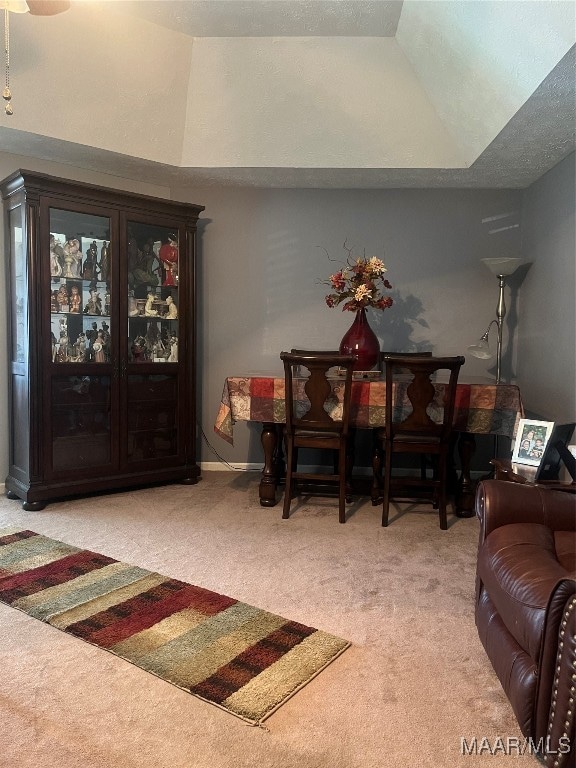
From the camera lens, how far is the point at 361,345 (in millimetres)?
3895

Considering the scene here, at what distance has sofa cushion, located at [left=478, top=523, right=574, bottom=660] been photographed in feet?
4.86

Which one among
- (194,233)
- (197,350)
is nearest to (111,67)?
(194,233)

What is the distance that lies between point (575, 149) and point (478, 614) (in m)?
2.84

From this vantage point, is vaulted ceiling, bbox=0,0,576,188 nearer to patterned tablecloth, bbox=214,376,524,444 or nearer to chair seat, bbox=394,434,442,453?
patterned tablecloth, bbox=214,376,524,444

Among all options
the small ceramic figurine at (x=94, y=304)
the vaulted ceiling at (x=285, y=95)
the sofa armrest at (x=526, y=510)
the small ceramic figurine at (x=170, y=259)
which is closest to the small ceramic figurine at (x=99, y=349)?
the small ceramic figurine at (x=94, y=304)

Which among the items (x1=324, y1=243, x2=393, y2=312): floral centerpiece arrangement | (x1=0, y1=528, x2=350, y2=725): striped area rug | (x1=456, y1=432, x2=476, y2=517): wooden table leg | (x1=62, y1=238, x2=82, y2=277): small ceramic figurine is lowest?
(x1=0, y1=528, x2=350, y2=725): striped area rug

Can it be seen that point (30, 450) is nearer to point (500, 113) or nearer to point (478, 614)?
point (478, 614)

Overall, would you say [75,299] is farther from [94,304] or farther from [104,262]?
[104,262]

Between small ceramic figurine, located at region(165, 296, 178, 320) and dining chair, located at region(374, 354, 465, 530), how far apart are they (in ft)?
5.45

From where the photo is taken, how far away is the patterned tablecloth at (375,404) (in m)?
3.48

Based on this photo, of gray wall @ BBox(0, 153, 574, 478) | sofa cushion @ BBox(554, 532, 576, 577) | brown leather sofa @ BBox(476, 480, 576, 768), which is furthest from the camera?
gray wall @ BBox(0, 153, 574, 478)

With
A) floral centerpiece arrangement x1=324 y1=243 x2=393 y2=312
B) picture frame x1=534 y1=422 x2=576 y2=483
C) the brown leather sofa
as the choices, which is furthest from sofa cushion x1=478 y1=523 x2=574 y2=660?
floral centerpiece arrangement x1=324 y1=243 x2=393 y2=312

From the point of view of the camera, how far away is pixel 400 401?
355 cm

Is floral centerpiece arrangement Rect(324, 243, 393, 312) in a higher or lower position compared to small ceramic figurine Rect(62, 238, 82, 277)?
lower
